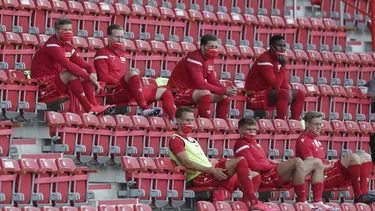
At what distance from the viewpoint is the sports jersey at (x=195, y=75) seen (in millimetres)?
12805

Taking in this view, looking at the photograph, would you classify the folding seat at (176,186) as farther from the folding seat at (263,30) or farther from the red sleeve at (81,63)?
the folding seat at (263,30)

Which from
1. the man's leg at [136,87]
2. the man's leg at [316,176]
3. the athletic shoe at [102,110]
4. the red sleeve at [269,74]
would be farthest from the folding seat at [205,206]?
the red sleeve at [269,74]

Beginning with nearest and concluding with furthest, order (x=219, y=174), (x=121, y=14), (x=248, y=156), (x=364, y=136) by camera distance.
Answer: (x=219, y=174) < (x=248, y=156) < (x=364, y=136) < (x=121, y=14)

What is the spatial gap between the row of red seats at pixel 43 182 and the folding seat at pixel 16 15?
10.3ft

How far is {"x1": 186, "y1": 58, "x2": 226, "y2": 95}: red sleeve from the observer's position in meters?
12.8

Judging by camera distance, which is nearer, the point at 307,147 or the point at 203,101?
the point at 307,147

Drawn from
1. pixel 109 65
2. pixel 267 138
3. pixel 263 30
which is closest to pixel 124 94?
pixel 109 65

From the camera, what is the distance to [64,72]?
11961mm

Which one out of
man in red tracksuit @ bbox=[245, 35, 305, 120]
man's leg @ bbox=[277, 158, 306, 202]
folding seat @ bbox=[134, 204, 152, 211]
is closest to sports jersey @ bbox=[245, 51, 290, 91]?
man in red tracksuit @ bbox=[245, 35, 305, 120]

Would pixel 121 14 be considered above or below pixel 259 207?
above

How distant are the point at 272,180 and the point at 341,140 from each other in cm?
255

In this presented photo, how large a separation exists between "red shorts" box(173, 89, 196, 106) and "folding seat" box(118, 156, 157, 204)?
168cm

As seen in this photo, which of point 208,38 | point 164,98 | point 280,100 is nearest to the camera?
point 164,98

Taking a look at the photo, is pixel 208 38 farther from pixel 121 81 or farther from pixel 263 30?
pixel 263 30
